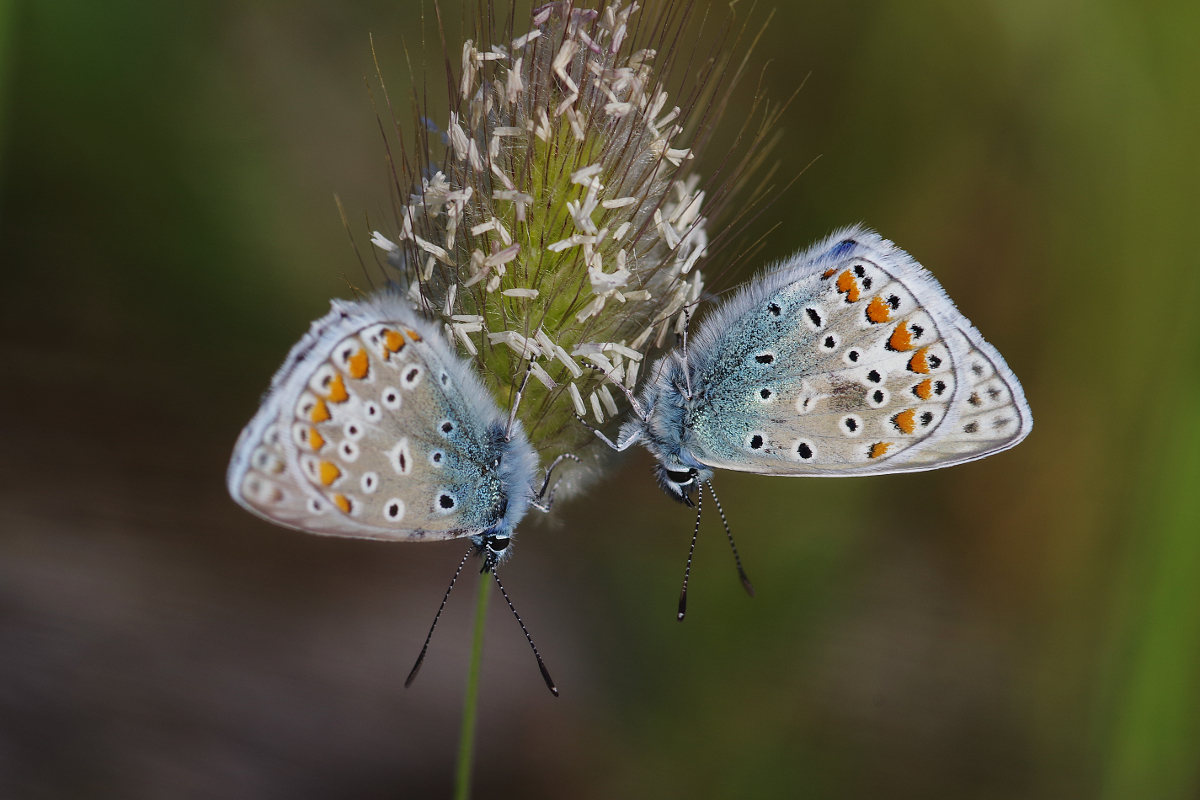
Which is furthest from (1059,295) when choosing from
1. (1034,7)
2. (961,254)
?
(1034,7)

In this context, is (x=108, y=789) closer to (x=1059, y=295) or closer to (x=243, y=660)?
(x=243, y=660)

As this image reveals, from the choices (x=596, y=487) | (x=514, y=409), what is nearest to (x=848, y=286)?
(x=514, y=409)

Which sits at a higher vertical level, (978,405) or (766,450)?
(978,405)

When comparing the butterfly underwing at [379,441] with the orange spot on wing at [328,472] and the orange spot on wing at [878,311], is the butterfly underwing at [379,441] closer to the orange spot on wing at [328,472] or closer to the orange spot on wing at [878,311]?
the orange spot on wing at [328,472]

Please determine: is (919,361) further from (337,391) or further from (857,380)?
(337,391)

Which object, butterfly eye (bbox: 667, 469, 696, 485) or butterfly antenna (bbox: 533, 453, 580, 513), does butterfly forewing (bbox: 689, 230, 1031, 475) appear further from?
butterfly antenna (bbox: 533, 453, 580, 513)

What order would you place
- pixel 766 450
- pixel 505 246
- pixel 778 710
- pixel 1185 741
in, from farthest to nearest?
pixel 778 710, pixel 1185 741, pixel 766 450, pixel 505 246

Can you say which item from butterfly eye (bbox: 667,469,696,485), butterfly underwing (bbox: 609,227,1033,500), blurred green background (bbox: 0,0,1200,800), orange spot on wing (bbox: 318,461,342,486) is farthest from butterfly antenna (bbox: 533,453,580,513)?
blurred green background (bbox: 0,0,1200,800)
